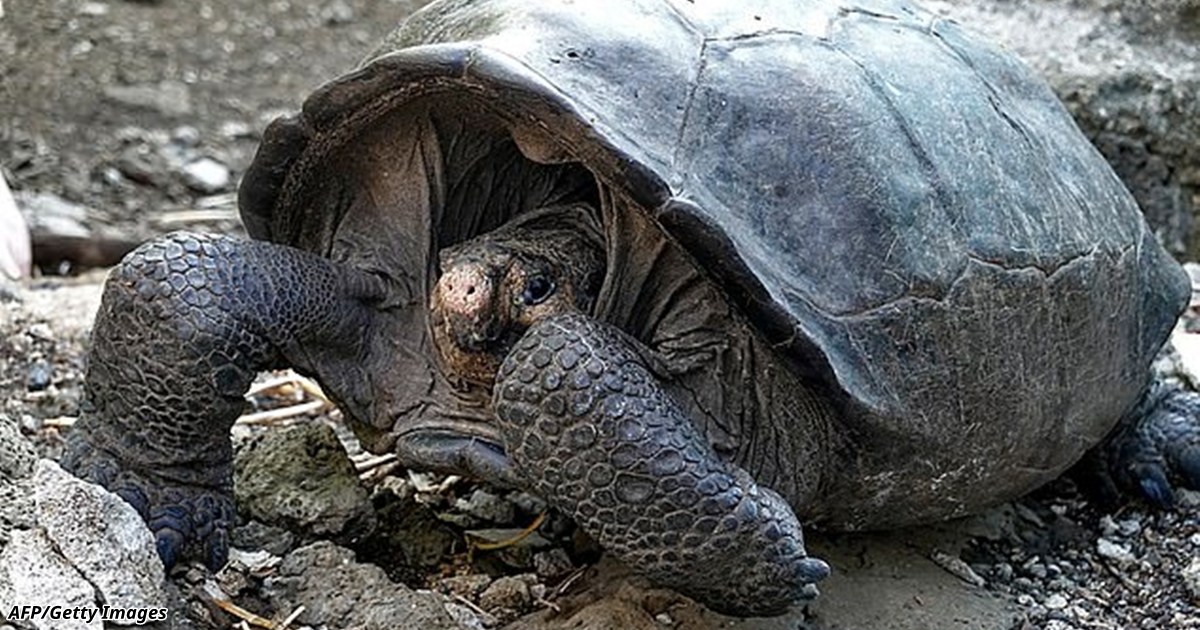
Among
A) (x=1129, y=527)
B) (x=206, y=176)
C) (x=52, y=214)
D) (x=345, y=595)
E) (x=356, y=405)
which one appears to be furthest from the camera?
(x=206, y=176)

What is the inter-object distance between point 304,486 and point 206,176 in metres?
3.13

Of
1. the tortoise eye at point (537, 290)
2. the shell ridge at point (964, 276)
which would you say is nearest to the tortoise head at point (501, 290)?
the tortoise eye at point (537, 290)

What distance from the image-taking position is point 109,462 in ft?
10.0

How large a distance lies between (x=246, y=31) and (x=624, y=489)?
5.25 m

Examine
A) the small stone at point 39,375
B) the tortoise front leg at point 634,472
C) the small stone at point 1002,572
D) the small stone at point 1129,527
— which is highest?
the tortoise front leg at point 634,472

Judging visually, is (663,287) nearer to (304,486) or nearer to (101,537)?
(304,486)

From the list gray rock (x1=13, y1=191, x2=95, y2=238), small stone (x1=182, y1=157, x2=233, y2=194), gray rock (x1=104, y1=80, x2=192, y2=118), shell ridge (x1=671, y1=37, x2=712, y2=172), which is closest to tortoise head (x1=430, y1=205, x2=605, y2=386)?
shell ridge (x1=671, y1=37, x2=712, y2=172)

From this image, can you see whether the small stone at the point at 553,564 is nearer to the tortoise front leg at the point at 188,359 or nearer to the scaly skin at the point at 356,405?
the scaly skin at the point at 356,405

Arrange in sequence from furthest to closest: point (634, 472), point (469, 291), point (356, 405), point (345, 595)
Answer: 1. point (356, 405)
2. point (345, 595)
3. point (469, 291)
4. point (634, 472)

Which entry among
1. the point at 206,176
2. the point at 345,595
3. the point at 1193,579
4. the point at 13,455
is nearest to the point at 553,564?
the point at 345,595

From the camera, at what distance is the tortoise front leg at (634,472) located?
8.88ft

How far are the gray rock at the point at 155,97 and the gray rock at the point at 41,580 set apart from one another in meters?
4.34

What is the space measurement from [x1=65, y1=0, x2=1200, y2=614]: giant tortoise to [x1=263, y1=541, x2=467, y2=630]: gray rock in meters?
0.15

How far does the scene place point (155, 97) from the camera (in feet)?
22.2
